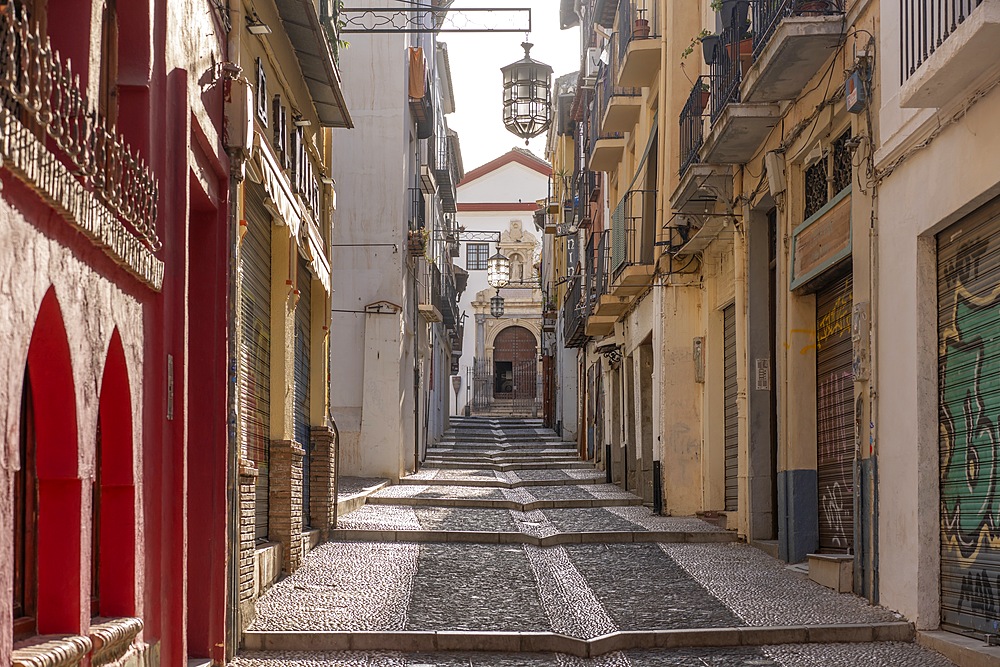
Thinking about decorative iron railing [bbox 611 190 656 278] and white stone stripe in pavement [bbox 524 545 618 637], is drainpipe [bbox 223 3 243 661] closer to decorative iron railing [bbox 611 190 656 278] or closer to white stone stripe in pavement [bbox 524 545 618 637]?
white stone stripe in pavement [bbox 524 545 618 637]

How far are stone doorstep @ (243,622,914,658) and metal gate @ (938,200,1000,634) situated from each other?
60cm

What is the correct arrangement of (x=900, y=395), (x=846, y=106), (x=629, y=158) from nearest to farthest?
(x=900, y=395)
(x=846, y=106)
(x=629, y=158)

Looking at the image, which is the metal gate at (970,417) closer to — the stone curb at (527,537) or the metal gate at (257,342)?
the metal gate at (257,342)

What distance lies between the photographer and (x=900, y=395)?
901 centimetres

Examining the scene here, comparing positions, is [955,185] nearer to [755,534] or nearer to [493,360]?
[755,534]

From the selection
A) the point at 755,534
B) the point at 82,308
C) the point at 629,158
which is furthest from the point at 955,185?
the point at 629,158

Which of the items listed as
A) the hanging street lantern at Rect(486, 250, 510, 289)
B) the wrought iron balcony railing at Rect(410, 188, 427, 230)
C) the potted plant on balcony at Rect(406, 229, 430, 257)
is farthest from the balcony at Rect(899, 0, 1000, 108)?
the hanging street lantern at Rect(486, 250, 510, 289)

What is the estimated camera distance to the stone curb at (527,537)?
1413cm

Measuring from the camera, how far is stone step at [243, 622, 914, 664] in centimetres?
835

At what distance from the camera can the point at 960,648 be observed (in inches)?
299

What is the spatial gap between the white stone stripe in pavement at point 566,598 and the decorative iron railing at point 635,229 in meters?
7.12

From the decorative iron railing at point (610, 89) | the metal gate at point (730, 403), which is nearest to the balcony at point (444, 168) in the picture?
the decorative iron railing at point (610, 89)

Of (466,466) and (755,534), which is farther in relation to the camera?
(466,466)

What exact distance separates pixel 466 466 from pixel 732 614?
1905 centimetres
